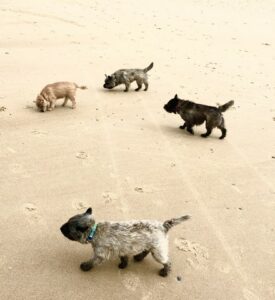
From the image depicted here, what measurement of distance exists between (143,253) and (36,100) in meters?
4.99

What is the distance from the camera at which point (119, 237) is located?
4875 mm

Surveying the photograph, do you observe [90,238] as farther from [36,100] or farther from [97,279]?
[36,100]

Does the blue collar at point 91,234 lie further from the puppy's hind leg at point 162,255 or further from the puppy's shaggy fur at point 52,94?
the puppy's shaggy fur at point 52,94

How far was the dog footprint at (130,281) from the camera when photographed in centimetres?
Result: 482

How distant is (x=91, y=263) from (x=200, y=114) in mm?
4598

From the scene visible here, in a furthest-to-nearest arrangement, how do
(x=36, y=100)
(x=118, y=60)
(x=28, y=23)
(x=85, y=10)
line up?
(x=85, y=10), (x=28, y=23), (x=118, y=60), (x=36, y=100)

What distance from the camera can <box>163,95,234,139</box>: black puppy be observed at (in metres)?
8.55

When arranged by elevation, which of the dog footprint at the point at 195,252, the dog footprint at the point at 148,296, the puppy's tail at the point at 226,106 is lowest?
the dog footprint at the point at 148,296

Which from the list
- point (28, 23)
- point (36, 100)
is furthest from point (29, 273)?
point (28, 23)

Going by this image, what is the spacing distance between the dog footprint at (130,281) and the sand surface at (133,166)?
2 cm

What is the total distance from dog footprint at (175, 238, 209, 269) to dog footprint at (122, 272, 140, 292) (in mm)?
752

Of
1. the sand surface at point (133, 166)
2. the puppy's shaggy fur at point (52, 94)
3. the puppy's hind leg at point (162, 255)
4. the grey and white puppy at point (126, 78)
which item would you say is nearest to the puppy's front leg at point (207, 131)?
the sand surface at point (133, 166)

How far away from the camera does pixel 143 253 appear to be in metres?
5.14

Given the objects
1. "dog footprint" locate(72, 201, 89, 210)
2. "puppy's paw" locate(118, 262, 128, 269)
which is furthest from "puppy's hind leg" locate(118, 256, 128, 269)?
"dog footprint" locate(72, 201, 89, 210)
